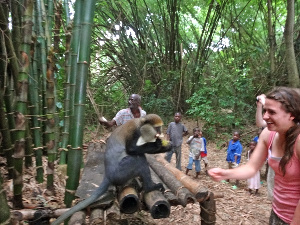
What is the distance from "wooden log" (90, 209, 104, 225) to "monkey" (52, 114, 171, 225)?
0.10 metres

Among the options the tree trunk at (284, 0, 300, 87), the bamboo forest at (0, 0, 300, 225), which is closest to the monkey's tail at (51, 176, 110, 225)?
the bamboo forest at (0, 0, 300, 225)

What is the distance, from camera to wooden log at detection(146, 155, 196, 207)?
205cm

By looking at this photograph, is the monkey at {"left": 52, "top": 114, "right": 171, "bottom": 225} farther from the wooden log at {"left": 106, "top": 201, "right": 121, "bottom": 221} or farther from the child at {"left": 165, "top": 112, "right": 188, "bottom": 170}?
the child at {"left": 165, "top": 112, "right": 188, "bottom": 170}

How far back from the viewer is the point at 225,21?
30.8 feet

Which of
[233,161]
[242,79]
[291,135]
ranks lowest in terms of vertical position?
[233,161]

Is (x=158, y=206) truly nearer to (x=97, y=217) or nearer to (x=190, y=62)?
(x=97, y=217)

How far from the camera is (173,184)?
2318 mm

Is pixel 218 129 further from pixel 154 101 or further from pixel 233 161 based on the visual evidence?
pixel 233 161

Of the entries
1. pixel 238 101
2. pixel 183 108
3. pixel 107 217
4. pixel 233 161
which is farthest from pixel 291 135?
pixel 183 108

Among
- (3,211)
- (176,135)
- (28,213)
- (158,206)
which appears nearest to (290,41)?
(176,135)

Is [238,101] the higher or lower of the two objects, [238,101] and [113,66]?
the lower

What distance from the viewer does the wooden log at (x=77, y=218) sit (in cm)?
173

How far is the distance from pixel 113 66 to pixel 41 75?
6.18 metres

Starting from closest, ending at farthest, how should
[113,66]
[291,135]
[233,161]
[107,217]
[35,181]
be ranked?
1. [291,135]
2. [107,217]
3. [35,181]
4. [233,161]
5. [113,66]
